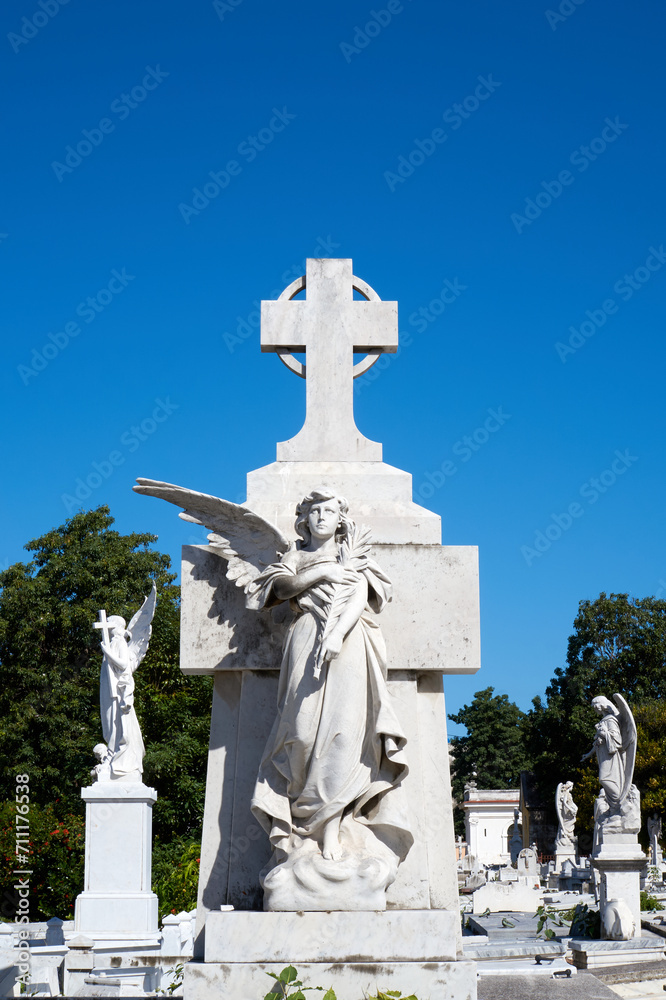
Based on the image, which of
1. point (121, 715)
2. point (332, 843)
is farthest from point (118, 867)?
point (332, 843)

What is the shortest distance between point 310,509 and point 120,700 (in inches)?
427

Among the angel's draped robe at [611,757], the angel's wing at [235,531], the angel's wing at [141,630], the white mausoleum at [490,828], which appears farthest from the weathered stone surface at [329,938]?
the white mausoleum at [490,828]

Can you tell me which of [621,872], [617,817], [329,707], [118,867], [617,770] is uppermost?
[329,707]

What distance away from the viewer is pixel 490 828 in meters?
50.8

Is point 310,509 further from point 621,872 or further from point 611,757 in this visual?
point 611,757

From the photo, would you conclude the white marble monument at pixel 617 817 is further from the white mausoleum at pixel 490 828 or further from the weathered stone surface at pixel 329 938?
the white mausoleum at pixel 490 828

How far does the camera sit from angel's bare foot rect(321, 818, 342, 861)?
4344 millimetres

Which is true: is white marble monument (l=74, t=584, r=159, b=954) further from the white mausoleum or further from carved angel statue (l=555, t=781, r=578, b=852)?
the white mausoleum

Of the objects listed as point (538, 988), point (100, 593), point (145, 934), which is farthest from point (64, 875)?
point (538, 988)

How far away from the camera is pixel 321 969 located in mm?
4207

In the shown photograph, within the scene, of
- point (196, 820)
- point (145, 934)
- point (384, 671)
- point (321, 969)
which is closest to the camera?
point (321, 969)

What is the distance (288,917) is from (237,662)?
128 cm

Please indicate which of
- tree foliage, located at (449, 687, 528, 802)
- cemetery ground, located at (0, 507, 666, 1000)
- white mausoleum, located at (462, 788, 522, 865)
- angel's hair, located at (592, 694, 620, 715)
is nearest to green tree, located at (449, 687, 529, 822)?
A: tree foliage, located at (449, 687, 528, 802)

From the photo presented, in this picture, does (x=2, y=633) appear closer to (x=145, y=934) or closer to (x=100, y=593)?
(x=100, y=593)
